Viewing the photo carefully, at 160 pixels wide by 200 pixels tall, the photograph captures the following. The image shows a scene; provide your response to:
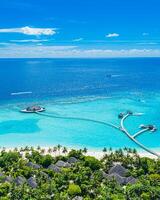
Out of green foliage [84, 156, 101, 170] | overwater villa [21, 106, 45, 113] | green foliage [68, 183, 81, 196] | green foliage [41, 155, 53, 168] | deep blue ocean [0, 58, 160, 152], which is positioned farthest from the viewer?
overwater villa [21, 106, 45, 113]

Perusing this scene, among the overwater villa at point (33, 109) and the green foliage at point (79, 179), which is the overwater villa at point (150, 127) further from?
the overwater villa at point (33, 109)

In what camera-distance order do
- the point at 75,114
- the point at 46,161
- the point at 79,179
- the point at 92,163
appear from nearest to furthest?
1. the point at 79,179
2. the point at 92,163
3. the point at 46,161
4. the point at 75,114

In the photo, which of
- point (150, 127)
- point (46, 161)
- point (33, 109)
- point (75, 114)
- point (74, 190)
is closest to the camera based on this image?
point (74, 190)

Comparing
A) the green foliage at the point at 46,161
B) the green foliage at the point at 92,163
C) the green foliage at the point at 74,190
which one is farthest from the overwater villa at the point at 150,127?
the green foliage at the point at 74,190

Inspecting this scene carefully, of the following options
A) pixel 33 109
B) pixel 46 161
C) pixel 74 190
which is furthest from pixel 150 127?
pixel 74 190

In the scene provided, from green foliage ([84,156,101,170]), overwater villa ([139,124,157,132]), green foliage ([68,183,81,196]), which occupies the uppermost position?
overwater villa ([139,124,157,132])

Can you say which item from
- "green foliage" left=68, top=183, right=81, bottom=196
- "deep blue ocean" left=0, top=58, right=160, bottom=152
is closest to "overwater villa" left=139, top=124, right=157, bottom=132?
"deep blue ocean" left=0, top=58, right=160, bottom=152

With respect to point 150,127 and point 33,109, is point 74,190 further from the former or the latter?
point 33,109

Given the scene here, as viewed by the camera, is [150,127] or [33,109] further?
[33,109]

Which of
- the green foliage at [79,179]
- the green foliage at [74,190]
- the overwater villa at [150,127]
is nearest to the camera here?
the green foliage at [79,179]

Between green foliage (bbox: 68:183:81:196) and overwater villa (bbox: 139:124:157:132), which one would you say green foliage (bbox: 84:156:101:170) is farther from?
overwater villa (bbox: 139:124:157:132)

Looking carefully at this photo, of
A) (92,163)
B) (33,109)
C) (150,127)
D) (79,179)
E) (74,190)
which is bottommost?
(74,190)
